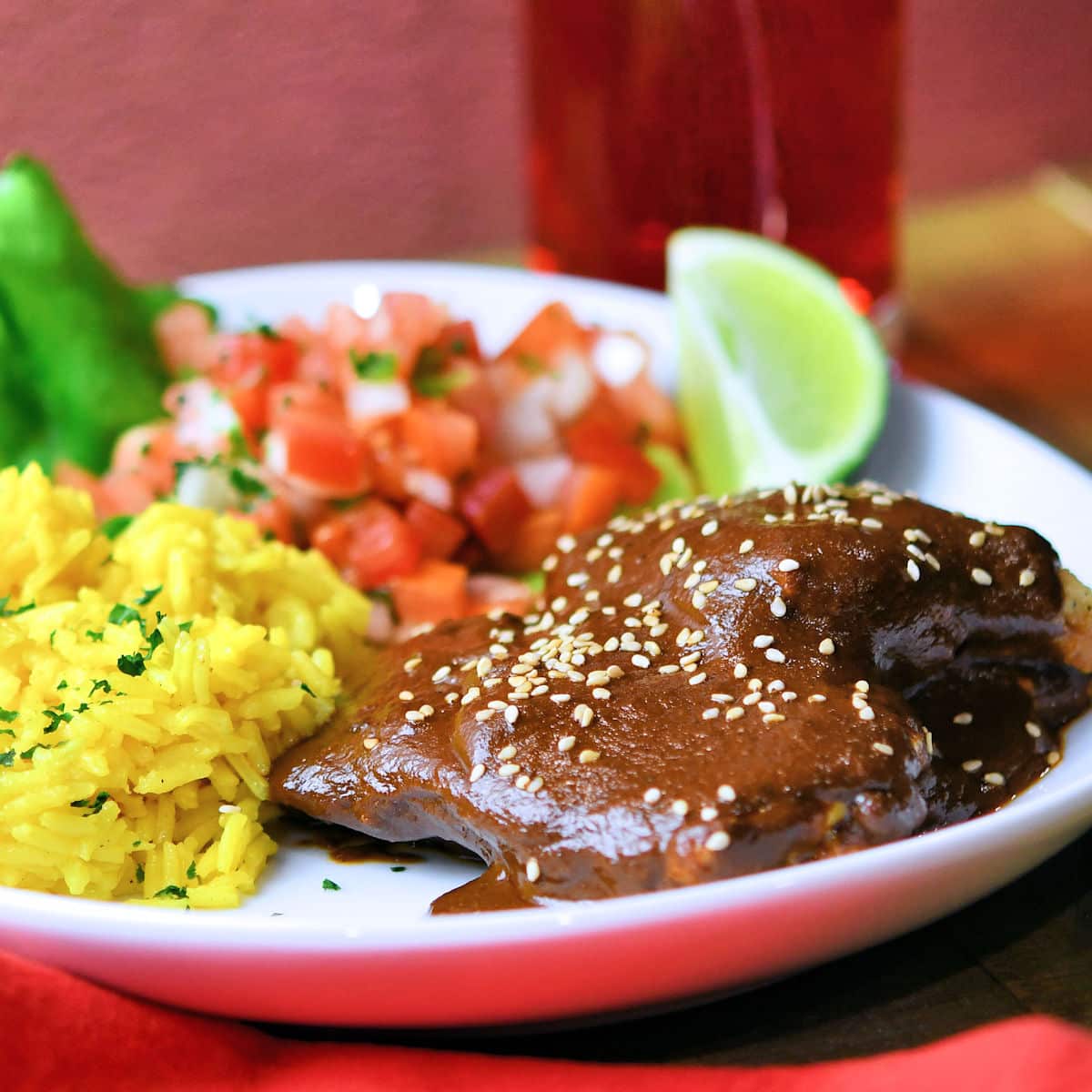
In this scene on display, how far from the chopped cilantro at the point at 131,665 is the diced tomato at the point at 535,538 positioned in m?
1.12

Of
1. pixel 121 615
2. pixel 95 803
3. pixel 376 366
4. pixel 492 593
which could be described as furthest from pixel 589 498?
pixel 95 803

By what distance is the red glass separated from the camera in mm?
3756

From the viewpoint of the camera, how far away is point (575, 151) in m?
4.04

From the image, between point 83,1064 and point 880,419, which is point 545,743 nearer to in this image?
point 83,1064

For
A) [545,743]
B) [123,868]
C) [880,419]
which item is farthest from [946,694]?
[123,868]

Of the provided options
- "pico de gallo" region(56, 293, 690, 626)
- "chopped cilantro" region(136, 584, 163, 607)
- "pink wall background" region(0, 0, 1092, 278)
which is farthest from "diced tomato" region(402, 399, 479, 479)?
"pink wall background" region(0, 0, 1092, 278)

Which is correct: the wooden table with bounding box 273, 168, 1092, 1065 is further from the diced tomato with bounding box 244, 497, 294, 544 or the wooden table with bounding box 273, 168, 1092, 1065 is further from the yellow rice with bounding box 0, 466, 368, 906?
the diced tomato with bounding box 244, 497, 294, 544

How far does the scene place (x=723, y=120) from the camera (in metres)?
3.83

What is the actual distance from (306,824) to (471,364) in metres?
1.28

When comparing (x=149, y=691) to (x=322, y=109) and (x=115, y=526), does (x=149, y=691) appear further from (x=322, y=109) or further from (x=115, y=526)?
(x=322, y=109)

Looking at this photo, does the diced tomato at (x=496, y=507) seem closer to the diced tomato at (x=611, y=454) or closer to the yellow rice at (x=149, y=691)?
the diced tomato at (x=611, y=454)

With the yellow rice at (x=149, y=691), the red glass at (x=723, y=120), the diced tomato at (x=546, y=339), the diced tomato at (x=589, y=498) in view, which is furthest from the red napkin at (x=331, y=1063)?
the red glass at (x=723, y=120)

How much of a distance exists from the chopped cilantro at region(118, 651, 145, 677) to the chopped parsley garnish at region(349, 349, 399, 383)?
1051 millimetres

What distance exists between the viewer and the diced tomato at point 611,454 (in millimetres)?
3217
